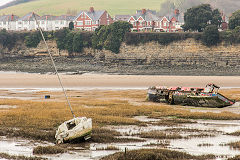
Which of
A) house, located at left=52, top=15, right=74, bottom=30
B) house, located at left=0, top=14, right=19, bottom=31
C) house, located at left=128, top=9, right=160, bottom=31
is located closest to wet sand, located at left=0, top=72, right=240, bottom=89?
house, located at left=128, top=9, right=160, bottom=31

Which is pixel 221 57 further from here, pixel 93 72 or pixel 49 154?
pixel 49 154

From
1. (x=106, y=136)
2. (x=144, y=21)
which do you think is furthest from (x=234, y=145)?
(x=144, y=21)

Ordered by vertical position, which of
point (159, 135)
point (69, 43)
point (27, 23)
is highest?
point (27, 23)

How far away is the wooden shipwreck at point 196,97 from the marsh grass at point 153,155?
58.5 feet

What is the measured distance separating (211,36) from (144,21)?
41786 mm

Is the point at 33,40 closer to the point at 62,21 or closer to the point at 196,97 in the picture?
the point at 62,21

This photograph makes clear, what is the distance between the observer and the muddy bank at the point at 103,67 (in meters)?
92.1

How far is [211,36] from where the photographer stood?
324 ft

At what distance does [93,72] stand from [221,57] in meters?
30.6

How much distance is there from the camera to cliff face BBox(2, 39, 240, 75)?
314 ft

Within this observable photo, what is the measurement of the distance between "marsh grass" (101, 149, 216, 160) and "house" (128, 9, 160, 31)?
12173cm

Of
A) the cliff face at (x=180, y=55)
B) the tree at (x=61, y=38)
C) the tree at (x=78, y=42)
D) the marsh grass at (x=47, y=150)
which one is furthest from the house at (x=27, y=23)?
the marsh grass at (x=47, y=150)

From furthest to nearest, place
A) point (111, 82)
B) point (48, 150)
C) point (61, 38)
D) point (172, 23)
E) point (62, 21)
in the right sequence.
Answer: point (62, 21), point (172, 23), point (61, 38), point (111, 82), point (48, 150)

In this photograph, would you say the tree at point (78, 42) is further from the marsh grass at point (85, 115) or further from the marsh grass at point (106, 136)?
the marsh grass at point (106, 136)
